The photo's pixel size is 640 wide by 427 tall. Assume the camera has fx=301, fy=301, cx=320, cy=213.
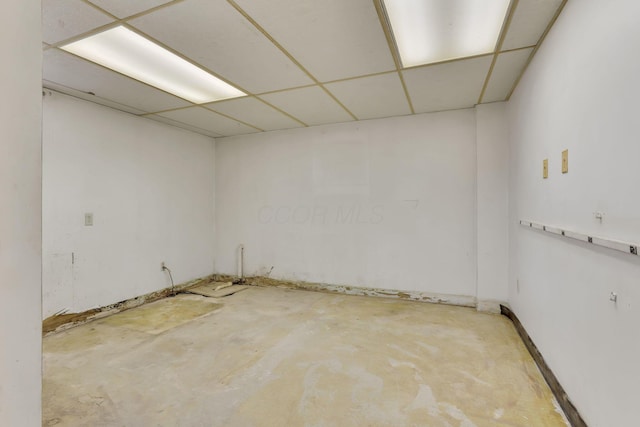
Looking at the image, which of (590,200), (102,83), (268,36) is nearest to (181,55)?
(268,36)

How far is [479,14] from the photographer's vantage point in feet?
6.69

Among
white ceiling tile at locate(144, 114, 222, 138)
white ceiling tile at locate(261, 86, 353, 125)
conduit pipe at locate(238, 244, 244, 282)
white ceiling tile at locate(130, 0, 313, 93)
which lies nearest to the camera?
white ceiling tile at locate(130, 0, 313, 93)

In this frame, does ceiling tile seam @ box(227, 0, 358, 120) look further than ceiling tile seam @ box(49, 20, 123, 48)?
No

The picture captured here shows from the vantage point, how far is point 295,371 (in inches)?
94.0

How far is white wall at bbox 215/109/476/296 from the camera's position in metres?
4.03

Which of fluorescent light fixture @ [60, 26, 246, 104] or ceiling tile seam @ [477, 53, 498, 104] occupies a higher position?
fluorescent light fixture @ [60, 26, 246, 104]

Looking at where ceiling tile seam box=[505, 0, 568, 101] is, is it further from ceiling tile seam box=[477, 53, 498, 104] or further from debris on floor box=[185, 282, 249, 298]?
debris on floor box=[185, 282, 249, 298]

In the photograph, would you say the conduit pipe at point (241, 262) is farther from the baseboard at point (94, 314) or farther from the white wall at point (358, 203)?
the baseboard at point (94, 314)

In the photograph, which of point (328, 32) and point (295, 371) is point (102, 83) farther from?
point (295, 371)

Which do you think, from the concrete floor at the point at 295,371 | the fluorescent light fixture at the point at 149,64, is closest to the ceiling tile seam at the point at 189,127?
the fluorescent light fixture at the point at 149,64

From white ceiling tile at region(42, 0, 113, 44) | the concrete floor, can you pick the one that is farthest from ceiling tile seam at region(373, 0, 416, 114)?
the concrete floor

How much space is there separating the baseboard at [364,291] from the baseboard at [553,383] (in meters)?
0.88

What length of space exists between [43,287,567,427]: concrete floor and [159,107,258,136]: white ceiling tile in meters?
2.60

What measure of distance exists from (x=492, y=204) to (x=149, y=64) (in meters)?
4.04
